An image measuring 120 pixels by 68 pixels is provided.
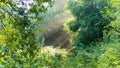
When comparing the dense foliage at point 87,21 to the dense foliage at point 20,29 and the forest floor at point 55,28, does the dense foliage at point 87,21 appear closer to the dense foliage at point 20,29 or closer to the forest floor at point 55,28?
the forest floor at point 55,28

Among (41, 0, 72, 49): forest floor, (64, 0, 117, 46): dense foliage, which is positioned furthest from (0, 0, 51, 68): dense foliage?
(41, 0, 72, 49): forest floor

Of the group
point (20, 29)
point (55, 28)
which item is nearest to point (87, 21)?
point (55, 28)

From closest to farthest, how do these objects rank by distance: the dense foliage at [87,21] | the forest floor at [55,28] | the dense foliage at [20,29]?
the dense foliage at [20,29]
the dense foliage at [87,21]
the forest floor at [55,28]

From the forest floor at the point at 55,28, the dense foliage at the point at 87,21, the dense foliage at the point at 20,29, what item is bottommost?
the dense foliage at the point at 20,29

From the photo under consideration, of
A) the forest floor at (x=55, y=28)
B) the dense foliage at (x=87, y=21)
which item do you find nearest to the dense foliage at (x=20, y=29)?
the dense foliage at (x=87, y=21)

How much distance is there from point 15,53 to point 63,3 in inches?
775

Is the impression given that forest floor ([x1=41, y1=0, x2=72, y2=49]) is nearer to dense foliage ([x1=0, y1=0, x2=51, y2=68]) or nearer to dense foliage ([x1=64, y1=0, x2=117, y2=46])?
dense foliage ([x1=64, y1=0, x2=117, y2=46])

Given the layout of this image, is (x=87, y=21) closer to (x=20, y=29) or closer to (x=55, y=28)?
(x=55, y=28)

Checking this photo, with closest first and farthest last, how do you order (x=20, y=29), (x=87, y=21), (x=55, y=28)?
(x=20, y=29)
(x=87, y=21)
(x=55, y=28)

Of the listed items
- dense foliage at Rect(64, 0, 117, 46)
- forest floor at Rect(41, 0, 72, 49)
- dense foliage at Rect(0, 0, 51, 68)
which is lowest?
dense foliage at Rect(0, 0, 51, 68)

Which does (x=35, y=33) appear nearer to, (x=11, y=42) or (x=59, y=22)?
(x=11, y=42)

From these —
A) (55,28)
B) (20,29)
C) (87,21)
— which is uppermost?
(55,28)

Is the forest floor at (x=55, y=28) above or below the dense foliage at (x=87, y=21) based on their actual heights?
above

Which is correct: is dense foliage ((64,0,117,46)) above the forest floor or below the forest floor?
below
